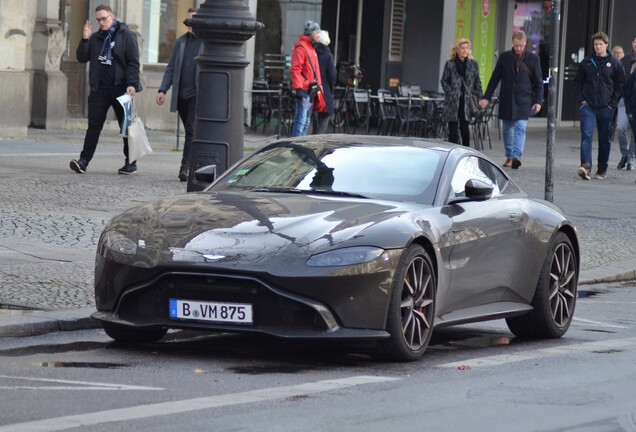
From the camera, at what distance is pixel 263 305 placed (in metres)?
8.30

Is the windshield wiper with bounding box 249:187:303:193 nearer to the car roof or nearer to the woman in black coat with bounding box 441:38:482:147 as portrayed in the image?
the car roof

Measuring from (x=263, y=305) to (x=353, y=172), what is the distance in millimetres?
1589

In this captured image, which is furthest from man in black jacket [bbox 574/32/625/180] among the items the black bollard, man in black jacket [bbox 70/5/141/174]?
the black bollard

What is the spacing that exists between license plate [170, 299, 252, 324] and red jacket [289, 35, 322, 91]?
1261 centimetres

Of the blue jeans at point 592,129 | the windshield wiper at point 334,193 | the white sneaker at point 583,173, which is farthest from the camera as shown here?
the blue jeans at point 592,129

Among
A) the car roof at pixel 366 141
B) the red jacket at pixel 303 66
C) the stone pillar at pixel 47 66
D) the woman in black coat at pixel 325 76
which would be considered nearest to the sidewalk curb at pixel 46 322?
the car roof at pixel 366 141

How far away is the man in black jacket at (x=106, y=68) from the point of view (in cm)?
1850

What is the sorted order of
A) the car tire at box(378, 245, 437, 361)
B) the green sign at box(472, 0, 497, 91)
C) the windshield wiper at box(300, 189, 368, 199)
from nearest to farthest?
1. the car tire at box(378, 245, 437, 361)
2. the windshield wiper at box(300, 189, 368, 199)
3. the green sign at box(472, 0, 497, 91)

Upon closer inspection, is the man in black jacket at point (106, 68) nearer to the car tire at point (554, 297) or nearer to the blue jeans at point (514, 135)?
the blue jeans at point (514, 135)

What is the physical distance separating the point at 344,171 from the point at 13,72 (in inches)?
561

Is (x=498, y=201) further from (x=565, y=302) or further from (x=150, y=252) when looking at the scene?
(x=150, y=252)

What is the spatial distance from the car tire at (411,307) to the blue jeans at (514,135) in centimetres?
1485

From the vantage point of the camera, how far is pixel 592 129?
23391 mm

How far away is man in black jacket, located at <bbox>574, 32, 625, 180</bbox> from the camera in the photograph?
23.3 metres
